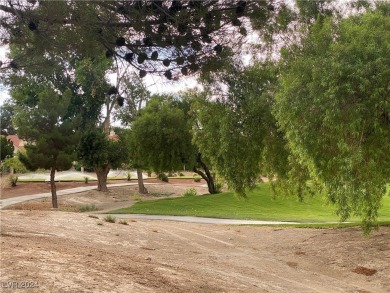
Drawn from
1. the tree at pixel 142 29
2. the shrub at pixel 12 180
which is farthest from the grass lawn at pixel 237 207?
the tree at pixel 142 29

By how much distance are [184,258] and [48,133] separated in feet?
68.7

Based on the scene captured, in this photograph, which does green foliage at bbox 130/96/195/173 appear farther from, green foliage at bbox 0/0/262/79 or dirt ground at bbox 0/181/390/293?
green foliage at bbox 0/0/262/79

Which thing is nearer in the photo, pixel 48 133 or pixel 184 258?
pixel 184 258

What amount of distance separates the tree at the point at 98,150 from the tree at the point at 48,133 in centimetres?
821

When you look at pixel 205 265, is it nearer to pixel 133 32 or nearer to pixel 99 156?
pixel 133 32

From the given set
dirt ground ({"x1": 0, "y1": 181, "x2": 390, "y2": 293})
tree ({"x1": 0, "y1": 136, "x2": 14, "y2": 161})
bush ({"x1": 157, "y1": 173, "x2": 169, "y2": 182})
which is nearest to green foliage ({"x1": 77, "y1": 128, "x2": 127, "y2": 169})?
bush ({"x1": 157, "y1": 173, "x2": 169, "y2": 182})

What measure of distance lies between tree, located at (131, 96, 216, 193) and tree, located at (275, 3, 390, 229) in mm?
22988

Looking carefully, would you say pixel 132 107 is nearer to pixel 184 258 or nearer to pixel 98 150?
pixel 184 258

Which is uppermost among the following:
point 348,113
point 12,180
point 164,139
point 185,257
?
point 164,139

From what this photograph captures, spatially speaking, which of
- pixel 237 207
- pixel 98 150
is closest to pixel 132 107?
pixel 237 207

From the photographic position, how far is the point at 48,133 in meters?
31.1

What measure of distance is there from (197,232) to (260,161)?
363 centimetres

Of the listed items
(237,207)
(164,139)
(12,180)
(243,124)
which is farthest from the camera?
(12,180)

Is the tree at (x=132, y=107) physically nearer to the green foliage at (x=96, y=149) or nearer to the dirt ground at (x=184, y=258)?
the green foliage at (x=96, y=149)
